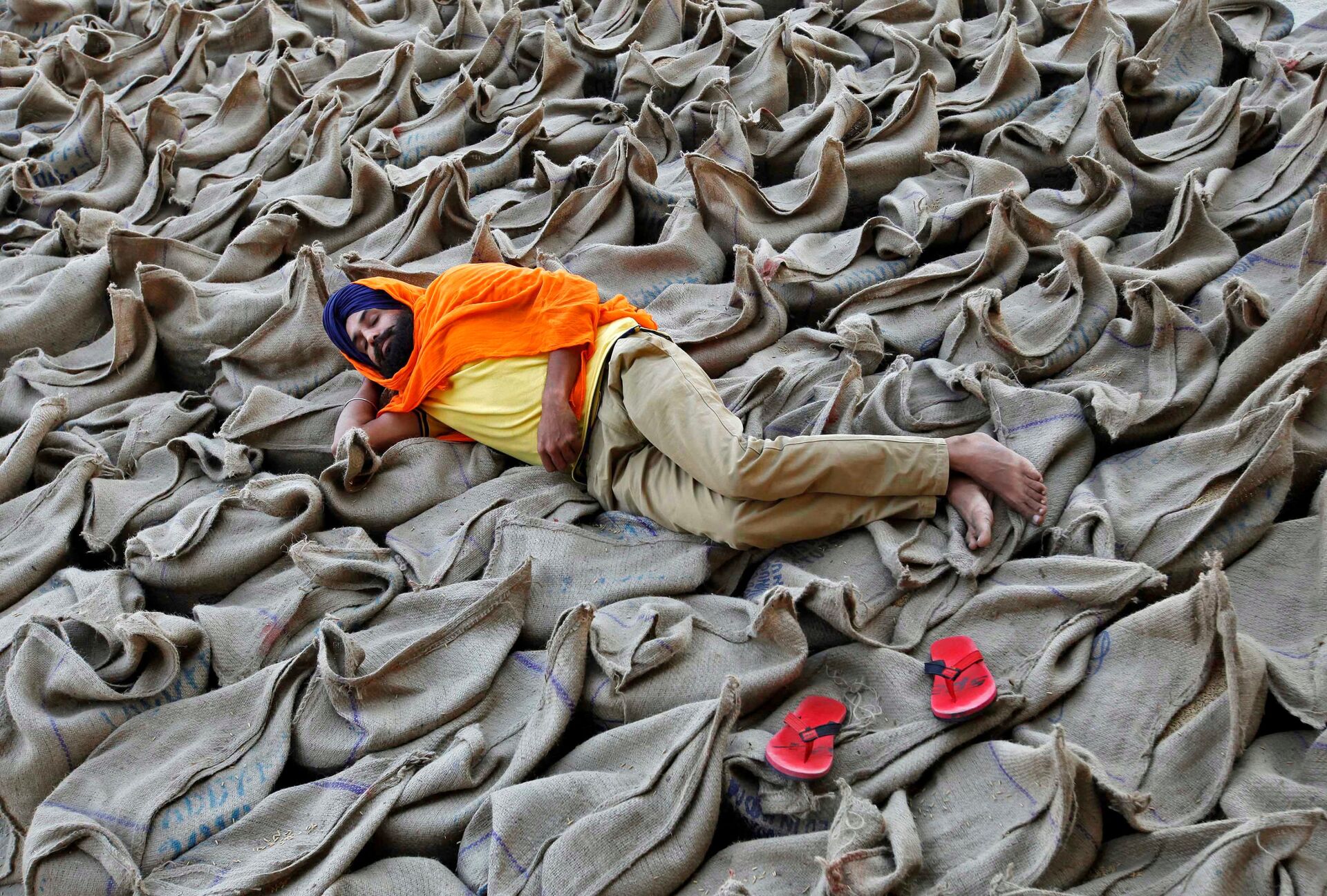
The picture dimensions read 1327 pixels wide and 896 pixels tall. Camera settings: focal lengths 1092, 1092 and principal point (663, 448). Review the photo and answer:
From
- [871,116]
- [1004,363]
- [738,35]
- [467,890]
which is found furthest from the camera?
[738,35]

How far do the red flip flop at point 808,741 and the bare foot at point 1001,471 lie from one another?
1.58 feet

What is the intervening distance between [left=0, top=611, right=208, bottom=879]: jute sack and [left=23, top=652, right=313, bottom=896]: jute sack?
36mm

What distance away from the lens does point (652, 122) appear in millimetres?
3152

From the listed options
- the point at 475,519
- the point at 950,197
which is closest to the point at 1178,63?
the point at 950,197

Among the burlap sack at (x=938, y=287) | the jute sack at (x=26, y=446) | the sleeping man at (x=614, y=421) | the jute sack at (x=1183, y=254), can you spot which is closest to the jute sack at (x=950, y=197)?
the burlap sack at (x=938, y=287)

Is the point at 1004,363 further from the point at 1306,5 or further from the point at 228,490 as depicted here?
the point at 1306,5

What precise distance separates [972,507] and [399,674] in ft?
3.11

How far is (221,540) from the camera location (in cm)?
202

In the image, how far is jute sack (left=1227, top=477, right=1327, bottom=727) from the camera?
1.37 metres

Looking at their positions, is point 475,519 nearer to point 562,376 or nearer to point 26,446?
point 562,376

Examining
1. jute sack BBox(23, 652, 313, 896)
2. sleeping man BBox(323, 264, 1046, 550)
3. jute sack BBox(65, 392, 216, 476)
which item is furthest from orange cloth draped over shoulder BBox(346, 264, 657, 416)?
jute sack BBox(23, 652, 313, 896)

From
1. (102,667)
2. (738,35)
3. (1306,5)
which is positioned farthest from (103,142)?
(1306,5)

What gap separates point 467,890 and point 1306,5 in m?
3.58

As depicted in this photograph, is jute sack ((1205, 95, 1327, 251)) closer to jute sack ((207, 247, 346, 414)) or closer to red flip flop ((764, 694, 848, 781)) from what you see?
red flip flop ((764, 694, 848, 781))
